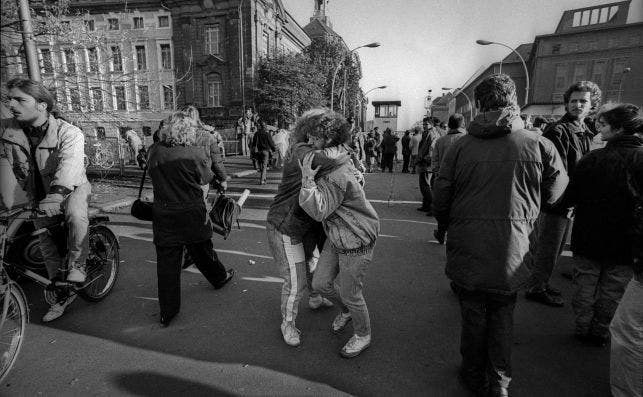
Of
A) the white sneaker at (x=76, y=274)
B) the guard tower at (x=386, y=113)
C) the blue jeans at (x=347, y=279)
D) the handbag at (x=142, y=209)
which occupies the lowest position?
the white sneaker at (x=76, y=274)

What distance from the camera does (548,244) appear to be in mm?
3605

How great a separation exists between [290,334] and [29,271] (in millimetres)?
2384

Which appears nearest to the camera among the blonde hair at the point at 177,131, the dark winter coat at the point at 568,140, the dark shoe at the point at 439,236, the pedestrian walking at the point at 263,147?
the blonde hair at the point at 177,131

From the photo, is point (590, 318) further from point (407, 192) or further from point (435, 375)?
point (407, 192)

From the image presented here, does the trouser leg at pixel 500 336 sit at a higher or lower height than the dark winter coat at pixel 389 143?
lower

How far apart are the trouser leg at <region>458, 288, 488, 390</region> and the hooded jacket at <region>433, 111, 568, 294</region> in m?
0.12

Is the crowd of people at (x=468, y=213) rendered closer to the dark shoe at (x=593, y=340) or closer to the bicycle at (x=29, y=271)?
the dark shoe at (x=593, y=340)

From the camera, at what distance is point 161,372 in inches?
104

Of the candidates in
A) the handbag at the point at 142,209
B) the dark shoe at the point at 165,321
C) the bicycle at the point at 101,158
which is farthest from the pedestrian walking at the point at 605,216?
the bicycle at the point at 101,158

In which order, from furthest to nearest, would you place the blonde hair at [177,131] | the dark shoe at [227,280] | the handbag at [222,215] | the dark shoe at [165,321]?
the dark shoe at [227,280], the handbag at [222,215], the dark shoe at [165,321], the blonde hair at [177,131]

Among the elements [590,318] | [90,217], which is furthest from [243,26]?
[590,318]

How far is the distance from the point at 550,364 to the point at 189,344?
2.87 m

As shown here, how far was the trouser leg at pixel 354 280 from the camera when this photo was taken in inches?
103

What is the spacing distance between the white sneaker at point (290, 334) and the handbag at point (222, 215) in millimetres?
1310
